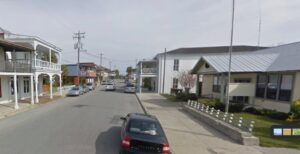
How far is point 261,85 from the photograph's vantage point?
51.9 feet

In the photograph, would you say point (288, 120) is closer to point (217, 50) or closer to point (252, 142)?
point (252, 142)

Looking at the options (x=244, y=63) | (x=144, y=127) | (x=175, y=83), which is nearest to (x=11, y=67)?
(x=144, y=127)

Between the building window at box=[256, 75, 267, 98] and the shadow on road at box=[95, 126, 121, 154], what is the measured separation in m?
12.6

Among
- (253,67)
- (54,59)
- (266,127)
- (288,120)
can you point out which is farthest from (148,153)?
(54,59)

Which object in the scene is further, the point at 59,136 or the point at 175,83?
the point at 175,83

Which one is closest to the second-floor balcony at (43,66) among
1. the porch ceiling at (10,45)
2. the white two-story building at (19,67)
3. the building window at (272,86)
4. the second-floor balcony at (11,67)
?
the white two-story building at (19,67)

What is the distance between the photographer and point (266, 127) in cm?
1017

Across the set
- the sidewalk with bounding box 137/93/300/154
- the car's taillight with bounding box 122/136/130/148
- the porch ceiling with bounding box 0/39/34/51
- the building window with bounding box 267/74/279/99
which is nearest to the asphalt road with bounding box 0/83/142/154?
the car's taillight with bounding box 122/136/130/148

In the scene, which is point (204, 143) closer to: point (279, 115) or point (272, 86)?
point (279, 115)

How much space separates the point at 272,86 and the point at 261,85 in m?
1.11

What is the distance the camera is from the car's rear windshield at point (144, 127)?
5.87m

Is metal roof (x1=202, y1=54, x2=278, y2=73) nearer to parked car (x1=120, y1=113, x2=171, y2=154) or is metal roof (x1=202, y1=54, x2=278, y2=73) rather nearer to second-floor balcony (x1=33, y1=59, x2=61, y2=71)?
parked car (x1=120, y1=113, x2=171, y2=154)

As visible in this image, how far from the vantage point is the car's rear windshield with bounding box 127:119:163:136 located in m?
5.87

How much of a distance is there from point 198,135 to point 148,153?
164 inches
